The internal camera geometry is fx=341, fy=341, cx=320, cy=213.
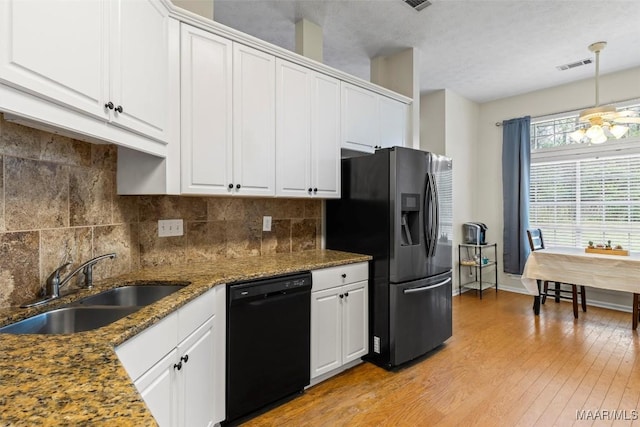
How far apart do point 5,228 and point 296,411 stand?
179 centimetres

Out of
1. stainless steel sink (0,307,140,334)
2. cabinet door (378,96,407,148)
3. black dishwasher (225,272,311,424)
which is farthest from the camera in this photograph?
cabinet door (378,96,407,148)

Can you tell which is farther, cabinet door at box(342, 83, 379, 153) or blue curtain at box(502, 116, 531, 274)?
blue curtain at box(502, 116, 531, 274)

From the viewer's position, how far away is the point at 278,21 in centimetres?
305

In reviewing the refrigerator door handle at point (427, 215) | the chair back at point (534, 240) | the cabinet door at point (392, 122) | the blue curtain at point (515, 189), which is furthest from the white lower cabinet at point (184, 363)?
the blue curtain at point (515, 189)

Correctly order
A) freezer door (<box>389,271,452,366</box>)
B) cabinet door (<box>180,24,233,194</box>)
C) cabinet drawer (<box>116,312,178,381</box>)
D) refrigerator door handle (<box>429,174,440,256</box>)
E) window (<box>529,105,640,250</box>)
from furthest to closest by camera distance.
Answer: window (<box>529,105,640,250</box>), refrigerator door handle (<box>429,174,440,256</box>), freezer door (<box>389,271,452,366</box>), cabinet door (<box>180,24,233,194</box>), cabinet drawer (<box>116,312,178,381</box>)

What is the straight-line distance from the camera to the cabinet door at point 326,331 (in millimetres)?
2361

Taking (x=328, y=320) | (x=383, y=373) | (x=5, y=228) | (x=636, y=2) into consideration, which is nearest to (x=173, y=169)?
(x=5, y=228)

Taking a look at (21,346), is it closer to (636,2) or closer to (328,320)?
(328,320)

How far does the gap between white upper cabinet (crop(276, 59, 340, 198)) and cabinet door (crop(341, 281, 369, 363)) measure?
0.81 m

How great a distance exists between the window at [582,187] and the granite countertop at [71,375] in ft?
16.7

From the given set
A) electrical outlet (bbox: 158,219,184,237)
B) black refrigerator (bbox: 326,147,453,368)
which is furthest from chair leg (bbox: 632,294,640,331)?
electrical outlet (bbox: 158,219,184,237)

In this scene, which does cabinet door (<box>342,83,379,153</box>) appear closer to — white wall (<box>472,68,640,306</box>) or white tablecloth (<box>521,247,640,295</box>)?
white tablecloth (<box>521,247,640,295</box>)

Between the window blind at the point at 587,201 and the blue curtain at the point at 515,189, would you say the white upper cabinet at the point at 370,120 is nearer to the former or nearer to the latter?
the blue curtain at the point at 515,189

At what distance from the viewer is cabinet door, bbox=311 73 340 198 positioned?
2.73 metres
